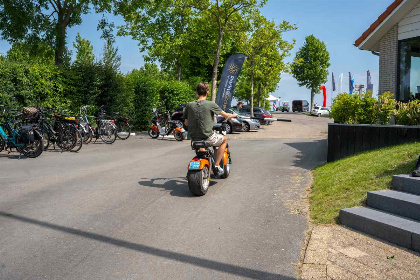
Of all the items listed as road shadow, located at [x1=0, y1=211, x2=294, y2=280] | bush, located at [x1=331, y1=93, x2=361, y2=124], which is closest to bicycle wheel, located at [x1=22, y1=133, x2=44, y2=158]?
road shadow, located at [x1=0, y1=211, x2=294, y2=280]

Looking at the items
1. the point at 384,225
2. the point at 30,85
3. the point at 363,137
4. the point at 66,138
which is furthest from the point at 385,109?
the point at 30,85

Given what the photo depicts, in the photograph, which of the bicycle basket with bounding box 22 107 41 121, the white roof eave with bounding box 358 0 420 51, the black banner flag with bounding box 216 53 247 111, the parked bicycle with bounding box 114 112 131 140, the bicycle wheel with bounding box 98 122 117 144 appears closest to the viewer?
the bicycle basket with bounding box 22 107 41 121

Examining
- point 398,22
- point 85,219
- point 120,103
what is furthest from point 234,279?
point 120,103

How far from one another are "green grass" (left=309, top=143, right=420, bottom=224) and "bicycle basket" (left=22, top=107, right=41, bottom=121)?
27.6ft

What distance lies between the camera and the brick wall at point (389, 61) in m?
13.0

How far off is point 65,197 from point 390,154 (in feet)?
19.6

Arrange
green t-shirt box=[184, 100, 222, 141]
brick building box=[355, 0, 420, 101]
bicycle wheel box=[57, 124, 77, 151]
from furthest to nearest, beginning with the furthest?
bicycle wheel box=[57, 124, 77, 151] < brick building box=[355, 0, 420, 101] < green t-shirt box=[184, 100, 222, 141]

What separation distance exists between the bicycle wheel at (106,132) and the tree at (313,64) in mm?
62257

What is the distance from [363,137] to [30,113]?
9239 millimetres

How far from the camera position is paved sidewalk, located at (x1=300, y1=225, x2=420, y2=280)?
3.67 meters

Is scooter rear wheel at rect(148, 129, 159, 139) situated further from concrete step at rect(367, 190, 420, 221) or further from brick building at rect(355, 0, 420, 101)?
concrete step at rect(367, 190, 420, 221)

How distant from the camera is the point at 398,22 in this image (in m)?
12.8

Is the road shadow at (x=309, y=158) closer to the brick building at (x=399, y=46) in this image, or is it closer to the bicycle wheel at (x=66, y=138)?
the brick building at (x=399, y=46)

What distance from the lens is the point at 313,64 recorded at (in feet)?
241
